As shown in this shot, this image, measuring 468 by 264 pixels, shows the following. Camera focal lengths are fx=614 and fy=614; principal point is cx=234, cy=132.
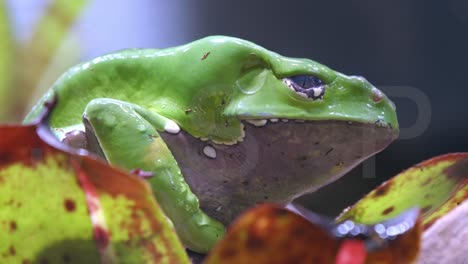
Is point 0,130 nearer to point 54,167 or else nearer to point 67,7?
point 54,167

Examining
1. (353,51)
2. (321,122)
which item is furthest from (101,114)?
(353,51)

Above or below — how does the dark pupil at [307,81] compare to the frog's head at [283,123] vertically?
above

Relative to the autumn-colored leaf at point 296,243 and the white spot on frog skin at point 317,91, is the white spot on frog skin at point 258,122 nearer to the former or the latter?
the white spot on frog skin at point 317,91

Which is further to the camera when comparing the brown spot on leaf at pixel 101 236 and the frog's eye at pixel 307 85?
the frog's eye at pixel 307 85

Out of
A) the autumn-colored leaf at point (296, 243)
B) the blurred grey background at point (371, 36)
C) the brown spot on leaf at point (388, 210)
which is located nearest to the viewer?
the autumn-colored leaf at point (296, 243)

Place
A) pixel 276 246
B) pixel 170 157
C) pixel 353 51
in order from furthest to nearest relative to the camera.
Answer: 1. pixel 353 51
2. pixel 170 157
3. pixel 276 246

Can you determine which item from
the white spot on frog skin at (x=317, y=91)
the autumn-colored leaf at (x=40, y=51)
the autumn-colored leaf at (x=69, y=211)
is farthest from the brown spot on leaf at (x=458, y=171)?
the autumn-colored leaf at (x=40, y=51)
